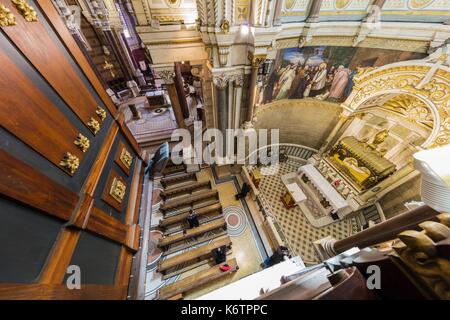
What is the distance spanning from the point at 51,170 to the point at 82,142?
0.67 metres

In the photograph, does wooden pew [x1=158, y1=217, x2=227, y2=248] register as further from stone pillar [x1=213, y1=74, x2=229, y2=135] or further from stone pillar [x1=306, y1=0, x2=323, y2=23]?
stone pillar [x1=306, y1=0, x2=323, y2=23]

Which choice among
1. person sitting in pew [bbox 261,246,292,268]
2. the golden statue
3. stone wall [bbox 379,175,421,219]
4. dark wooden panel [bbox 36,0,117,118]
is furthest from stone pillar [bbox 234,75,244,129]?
stone wall [bbox 379,175,421,219]

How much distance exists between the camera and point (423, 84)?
14.8 ft

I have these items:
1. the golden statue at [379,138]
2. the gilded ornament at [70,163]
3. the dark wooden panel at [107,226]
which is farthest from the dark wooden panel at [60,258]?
the golden statue at [379,138]

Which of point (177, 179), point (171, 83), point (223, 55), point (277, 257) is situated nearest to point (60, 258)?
point (177, 179)

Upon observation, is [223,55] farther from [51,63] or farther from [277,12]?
[51,63]

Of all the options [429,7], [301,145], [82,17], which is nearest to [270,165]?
[301,145]

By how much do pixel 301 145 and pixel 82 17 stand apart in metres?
12.7

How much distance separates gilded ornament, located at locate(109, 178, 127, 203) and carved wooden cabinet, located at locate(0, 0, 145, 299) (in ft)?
0.12

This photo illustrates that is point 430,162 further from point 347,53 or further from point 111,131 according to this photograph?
point 347,53

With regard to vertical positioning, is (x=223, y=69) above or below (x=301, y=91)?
below

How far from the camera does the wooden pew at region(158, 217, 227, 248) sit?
13.3 feet

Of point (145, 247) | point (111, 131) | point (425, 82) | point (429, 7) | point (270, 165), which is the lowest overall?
point (145, 247)

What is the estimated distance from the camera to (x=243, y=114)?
4805mm
